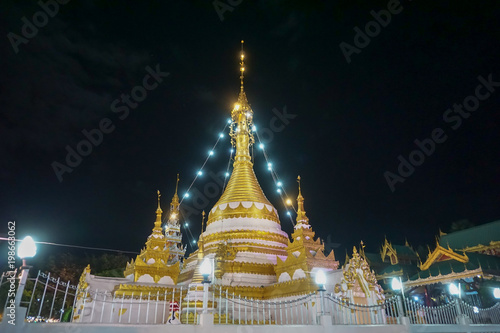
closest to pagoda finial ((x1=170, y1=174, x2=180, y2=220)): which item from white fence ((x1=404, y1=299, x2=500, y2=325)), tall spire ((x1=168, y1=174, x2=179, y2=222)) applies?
tall spire ((x1=168, y1=174, x2=179, y2=222))

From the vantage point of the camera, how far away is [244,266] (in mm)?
15211

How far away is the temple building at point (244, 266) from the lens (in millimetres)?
12445

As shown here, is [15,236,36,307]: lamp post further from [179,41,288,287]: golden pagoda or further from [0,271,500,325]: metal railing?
[179,41,288,287]: golden pagoda

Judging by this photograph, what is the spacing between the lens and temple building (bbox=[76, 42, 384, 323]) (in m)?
12.4

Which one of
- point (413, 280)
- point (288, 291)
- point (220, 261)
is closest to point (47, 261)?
point (220, 261)

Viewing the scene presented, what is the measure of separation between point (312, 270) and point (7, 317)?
10.4m

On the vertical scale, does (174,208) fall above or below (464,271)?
above

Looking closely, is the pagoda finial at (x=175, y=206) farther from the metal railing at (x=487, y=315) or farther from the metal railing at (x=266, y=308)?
the metal railing at (x=487, y=315)

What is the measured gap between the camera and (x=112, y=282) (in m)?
15.0

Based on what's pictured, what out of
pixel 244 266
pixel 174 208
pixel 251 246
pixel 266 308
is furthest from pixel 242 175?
pixel 174 208

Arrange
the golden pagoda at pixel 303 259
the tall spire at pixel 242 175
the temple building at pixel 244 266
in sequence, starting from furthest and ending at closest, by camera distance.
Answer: the tall spire at pixel 242 175, the golden pagoda at pixel 303 259, the temple building at pixel 244 266

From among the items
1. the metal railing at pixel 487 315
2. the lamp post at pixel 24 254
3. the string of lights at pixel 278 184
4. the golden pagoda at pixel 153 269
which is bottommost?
the metal railing at pixel 487 315

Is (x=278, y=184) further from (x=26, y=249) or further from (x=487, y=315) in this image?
(x=26, y=249)

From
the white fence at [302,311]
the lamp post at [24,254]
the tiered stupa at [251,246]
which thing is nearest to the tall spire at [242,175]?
the tiered stupa at [251,246]
